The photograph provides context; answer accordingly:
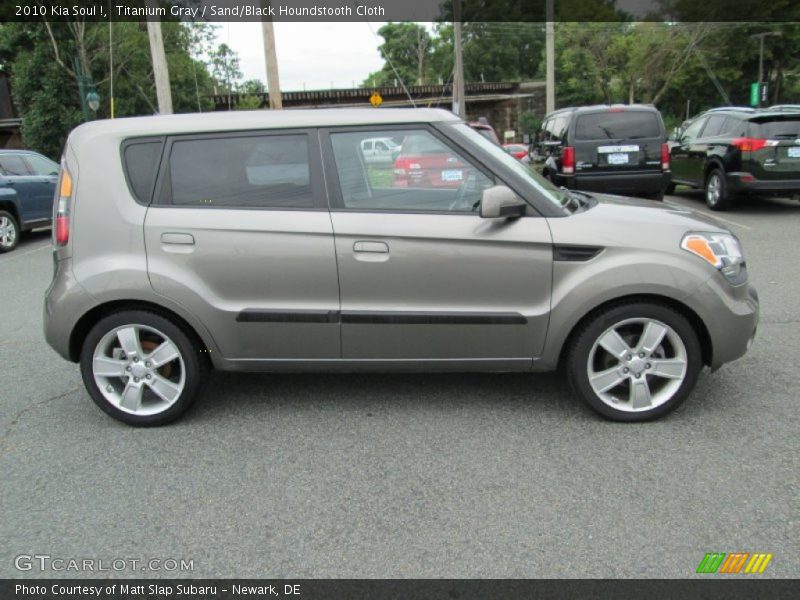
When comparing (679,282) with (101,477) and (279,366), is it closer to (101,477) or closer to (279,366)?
(279,366)

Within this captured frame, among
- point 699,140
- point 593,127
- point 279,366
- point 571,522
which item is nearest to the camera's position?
point 571,522

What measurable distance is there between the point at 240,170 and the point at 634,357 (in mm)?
2367

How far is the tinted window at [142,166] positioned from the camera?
12.2 ft

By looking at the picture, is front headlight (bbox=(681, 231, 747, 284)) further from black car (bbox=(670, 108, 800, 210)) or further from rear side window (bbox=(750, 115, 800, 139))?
rear side window (bbox=(750, 115, 800, 139))

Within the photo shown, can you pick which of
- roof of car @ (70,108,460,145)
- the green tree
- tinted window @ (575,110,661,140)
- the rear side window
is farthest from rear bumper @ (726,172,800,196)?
the green tree

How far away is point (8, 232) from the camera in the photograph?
11.4m

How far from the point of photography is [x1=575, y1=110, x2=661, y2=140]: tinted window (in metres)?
10.8

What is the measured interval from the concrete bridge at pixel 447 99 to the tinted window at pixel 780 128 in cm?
→ 3025

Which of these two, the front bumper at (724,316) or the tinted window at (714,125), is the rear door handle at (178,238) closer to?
the front bumper at (724,316)

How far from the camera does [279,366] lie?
3.81 m

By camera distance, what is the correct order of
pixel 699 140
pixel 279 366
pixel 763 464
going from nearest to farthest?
pixel 763 464
pixel 279 366
pixel 699 140

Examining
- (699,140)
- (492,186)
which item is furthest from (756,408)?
(699,140)

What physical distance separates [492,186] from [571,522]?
176 cm

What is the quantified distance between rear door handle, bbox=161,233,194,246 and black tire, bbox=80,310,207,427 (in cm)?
43
